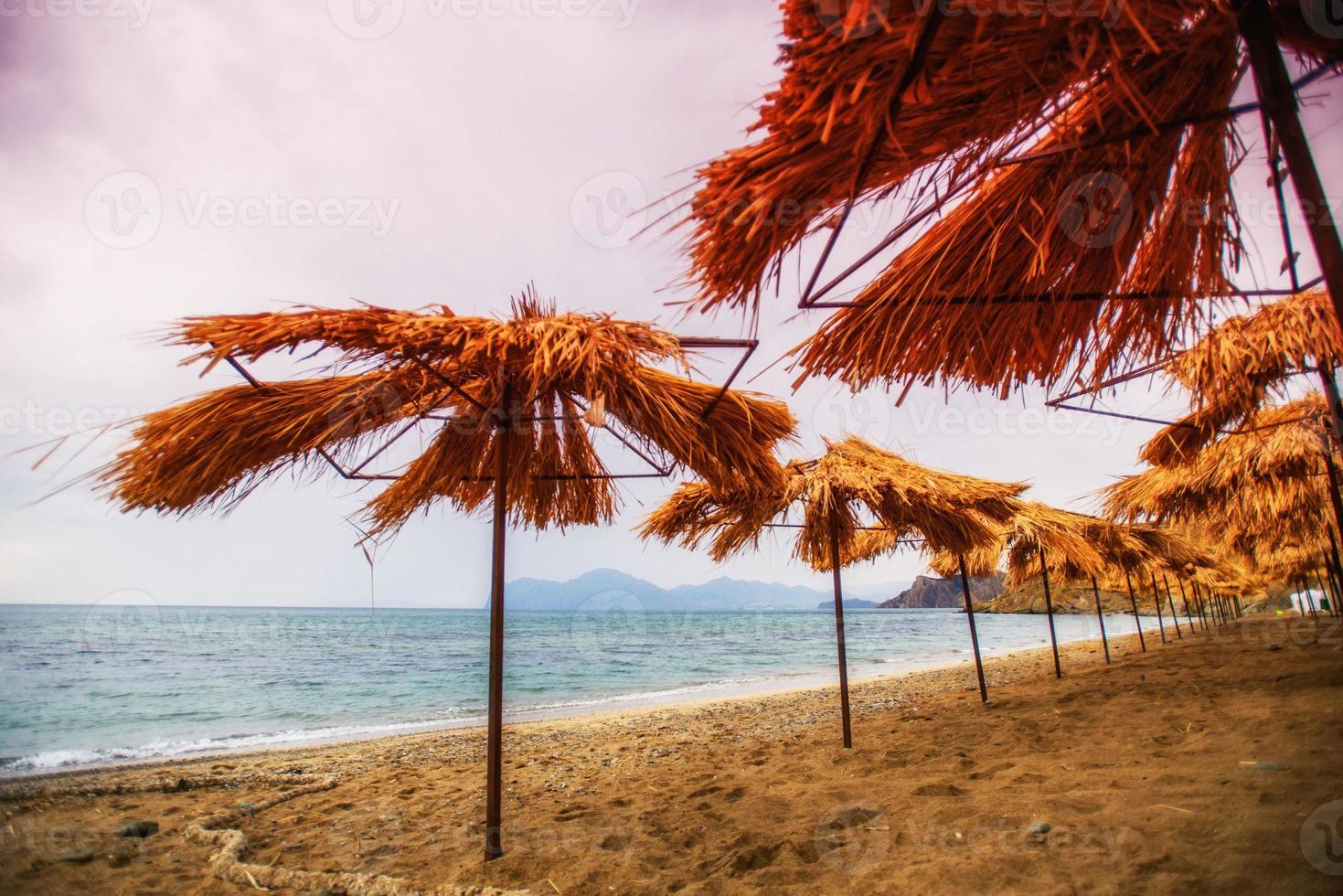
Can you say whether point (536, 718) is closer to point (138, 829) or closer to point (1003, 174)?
point (138, 829)

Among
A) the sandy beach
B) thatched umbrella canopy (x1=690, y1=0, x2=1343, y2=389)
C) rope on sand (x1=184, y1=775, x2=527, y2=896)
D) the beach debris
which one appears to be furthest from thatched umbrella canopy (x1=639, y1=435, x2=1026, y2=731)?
the beach debris

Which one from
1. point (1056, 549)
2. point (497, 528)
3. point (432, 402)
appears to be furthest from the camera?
point (1056, 549)

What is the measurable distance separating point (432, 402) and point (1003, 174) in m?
3.32

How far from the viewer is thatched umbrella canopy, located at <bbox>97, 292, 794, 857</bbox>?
8.16 ft

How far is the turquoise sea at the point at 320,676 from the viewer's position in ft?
35.2

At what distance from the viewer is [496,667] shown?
299 centimetres

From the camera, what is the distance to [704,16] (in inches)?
136

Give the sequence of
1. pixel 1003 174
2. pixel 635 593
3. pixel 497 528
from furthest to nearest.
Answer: pixel 635 593 < pixel 497 528 < pixel 1003 174

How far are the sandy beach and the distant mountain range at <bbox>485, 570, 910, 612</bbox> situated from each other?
8467 centimetres

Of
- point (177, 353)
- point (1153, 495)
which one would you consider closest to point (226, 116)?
point (177, 353)

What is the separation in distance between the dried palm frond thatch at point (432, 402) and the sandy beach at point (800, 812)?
207 centimetres

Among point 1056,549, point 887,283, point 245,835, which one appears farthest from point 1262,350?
point 245,835

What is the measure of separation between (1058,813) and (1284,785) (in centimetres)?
99

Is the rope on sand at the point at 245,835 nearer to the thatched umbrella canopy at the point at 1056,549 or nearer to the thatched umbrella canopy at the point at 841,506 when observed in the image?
the thatched umbrella canopy at the point at 841,506
